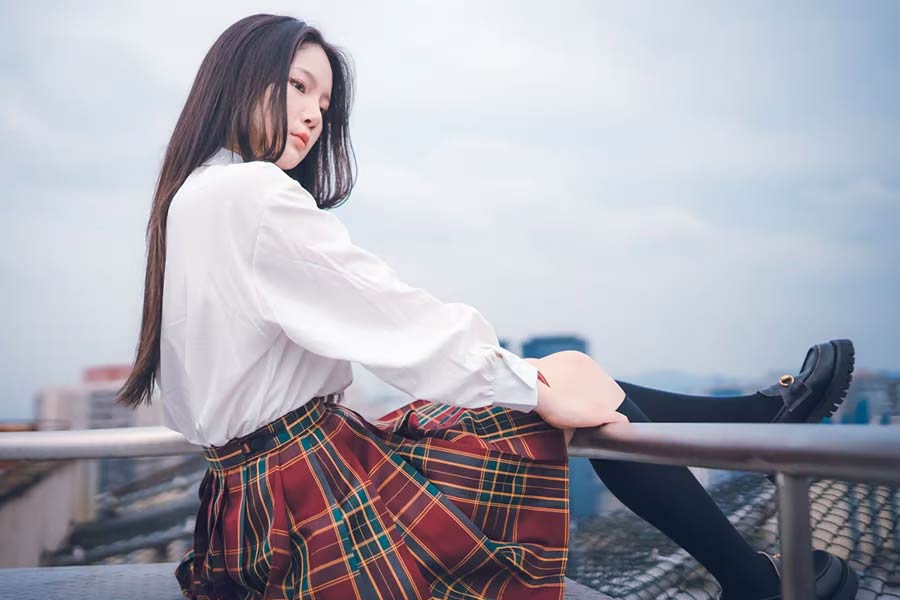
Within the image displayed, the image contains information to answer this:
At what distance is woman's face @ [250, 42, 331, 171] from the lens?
1.21 meters

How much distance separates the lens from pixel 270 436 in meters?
0.99

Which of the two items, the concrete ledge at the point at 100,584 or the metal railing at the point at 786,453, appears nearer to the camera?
the metal railing at the point at 786,453

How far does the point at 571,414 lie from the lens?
98 centimetres

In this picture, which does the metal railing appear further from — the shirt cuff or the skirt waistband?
the skirt waistband

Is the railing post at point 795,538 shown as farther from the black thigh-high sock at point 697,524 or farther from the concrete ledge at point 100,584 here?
the concrete ledge at point 100,584

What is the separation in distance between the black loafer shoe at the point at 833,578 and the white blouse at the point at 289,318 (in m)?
0.44

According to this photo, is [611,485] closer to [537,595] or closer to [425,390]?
[537,595]

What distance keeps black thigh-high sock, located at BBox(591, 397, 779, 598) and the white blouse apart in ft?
0.88

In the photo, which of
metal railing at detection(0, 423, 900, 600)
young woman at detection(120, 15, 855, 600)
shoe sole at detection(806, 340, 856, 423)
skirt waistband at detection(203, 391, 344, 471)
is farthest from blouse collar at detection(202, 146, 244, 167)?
shoe sole at detection(806, 340, 856, 423)

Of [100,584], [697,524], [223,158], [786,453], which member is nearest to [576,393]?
[697,524]

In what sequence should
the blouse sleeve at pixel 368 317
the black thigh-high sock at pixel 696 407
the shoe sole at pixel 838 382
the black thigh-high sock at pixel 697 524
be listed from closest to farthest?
the blouse sleeve at pixel 368 317, the black thigh-high sock at pixel 697 524, the shoe sole at pixel 838 382, the black thigh-high sock at pixel 696 407

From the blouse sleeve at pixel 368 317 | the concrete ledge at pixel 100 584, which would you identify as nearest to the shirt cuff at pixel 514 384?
the blouse sleeve at pixel 368 317

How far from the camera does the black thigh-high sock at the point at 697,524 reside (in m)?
1.03

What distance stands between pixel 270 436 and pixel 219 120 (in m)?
0.51
